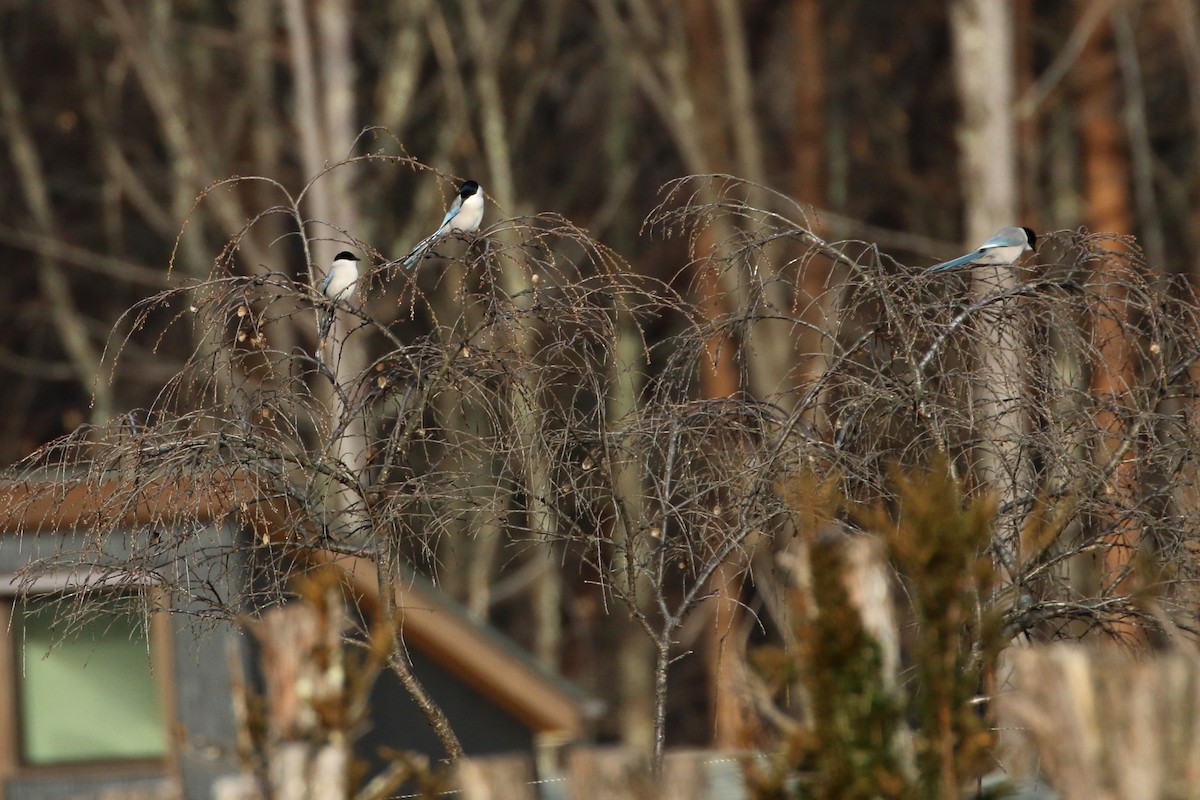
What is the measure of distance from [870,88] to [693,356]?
17973 millimetres

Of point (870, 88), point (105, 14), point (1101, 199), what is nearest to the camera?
point (1101, 199)

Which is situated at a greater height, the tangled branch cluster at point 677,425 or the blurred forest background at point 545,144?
the blurred forest background at point 545,144

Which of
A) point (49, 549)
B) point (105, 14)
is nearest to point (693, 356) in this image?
point (49, 549)

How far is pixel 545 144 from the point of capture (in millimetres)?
24484

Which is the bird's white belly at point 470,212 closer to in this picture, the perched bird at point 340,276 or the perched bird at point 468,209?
the perched bird at point 468,209

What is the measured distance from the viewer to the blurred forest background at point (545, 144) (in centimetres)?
1956

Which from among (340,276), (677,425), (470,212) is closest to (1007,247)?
(677,425)

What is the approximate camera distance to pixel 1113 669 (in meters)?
4.09

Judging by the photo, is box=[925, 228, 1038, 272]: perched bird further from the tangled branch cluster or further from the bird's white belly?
the bird's white belly

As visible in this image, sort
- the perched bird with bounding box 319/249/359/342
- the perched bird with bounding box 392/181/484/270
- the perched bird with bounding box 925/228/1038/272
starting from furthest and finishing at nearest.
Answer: the perched bird with bounding box 392/181/484/270 < the perched bird with bounding box 925/228/1038/272 < the perched bird with bounding box 319/249/359/342

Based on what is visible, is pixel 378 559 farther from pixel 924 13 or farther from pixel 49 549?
pixel 924 13

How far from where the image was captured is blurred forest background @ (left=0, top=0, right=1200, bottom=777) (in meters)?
19.6

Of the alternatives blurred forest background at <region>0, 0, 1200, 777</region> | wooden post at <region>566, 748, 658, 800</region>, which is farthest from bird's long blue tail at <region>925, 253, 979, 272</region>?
blurred forest background at <region>0, 0, 1200, 777</region>

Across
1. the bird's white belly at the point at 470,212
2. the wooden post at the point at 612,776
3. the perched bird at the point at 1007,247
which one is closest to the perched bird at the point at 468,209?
the bird's white belly at the point at 470,212
